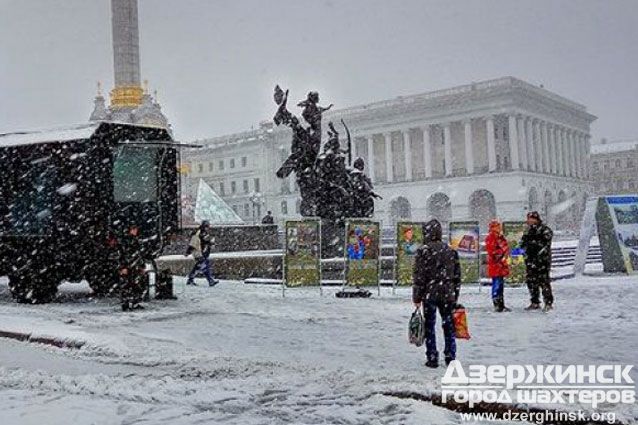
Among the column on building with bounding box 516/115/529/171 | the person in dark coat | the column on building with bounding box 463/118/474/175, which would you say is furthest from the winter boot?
the column on building with bounding box 463/118/474/175

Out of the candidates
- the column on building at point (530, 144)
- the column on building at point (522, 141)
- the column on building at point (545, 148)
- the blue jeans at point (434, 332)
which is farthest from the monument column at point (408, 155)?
the blue jeans at point (434, 332)

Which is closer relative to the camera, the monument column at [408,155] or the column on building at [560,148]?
the monument column at [408,155]

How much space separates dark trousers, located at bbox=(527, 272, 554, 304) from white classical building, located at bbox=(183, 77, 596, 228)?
230 ft

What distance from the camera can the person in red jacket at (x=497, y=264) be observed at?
13.5 metres

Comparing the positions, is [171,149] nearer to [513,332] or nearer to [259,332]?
[259,332]

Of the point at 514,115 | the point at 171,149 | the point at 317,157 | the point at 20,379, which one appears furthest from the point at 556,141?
the point at 20,379

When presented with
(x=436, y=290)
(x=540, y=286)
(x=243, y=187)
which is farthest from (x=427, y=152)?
(x=436, y=290)

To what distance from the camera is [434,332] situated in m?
8.68

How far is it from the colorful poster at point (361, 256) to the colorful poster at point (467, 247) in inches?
76.4

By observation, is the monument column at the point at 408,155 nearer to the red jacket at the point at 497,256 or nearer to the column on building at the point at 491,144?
the column on building at the point at 491,144

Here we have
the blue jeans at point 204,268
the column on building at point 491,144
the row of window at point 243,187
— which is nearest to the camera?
the blue jeans at point 204,268

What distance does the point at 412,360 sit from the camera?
29.6 feet

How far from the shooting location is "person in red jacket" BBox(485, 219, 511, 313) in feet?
44.3

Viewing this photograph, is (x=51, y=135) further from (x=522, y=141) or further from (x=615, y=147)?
(x=615, y=147)
